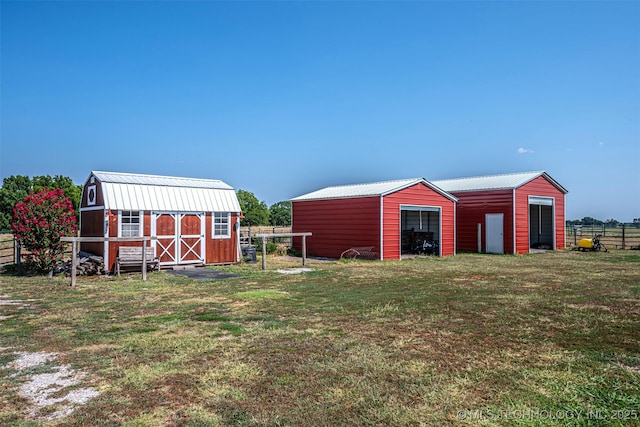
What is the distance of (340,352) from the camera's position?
521 centimetres

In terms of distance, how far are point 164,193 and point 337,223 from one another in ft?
24.5

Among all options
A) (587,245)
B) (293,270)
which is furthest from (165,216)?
(587,245)

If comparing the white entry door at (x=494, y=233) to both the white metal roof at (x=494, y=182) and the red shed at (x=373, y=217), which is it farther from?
the red shed at (x=373, y=217)

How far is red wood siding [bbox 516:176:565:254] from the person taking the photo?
845 inches

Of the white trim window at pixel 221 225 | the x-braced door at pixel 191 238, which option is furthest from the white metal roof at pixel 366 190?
the x-braced door at pixel 191 238

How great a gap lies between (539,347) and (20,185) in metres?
64.7

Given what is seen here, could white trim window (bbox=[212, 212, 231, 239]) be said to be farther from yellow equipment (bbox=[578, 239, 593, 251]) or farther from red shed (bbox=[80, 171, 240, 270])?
yellow equipment (bbox=[578, 239, 593, 251])

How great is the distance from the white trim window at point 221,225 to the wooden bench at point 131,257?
2.77m

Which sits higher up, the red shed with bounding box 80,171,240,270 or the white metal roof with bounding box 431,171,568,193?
the white metal roof with bounding box 431,171,568,193

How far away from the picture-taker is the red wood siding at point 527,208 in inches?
845

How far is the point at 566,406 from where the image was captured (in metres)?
3.66

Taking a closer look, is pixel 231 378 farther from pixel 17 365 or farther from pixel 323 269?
pixel 323 269

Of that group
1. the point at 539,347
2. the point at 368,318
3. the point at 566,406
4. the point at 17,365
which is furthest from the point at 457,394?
the point at 17,365

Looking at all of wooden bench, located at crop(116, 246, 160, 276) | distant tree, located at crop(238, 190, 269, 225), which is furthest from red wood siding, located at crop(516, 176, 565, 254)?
distant tree, located at crop(238, 190, 269, 225)
